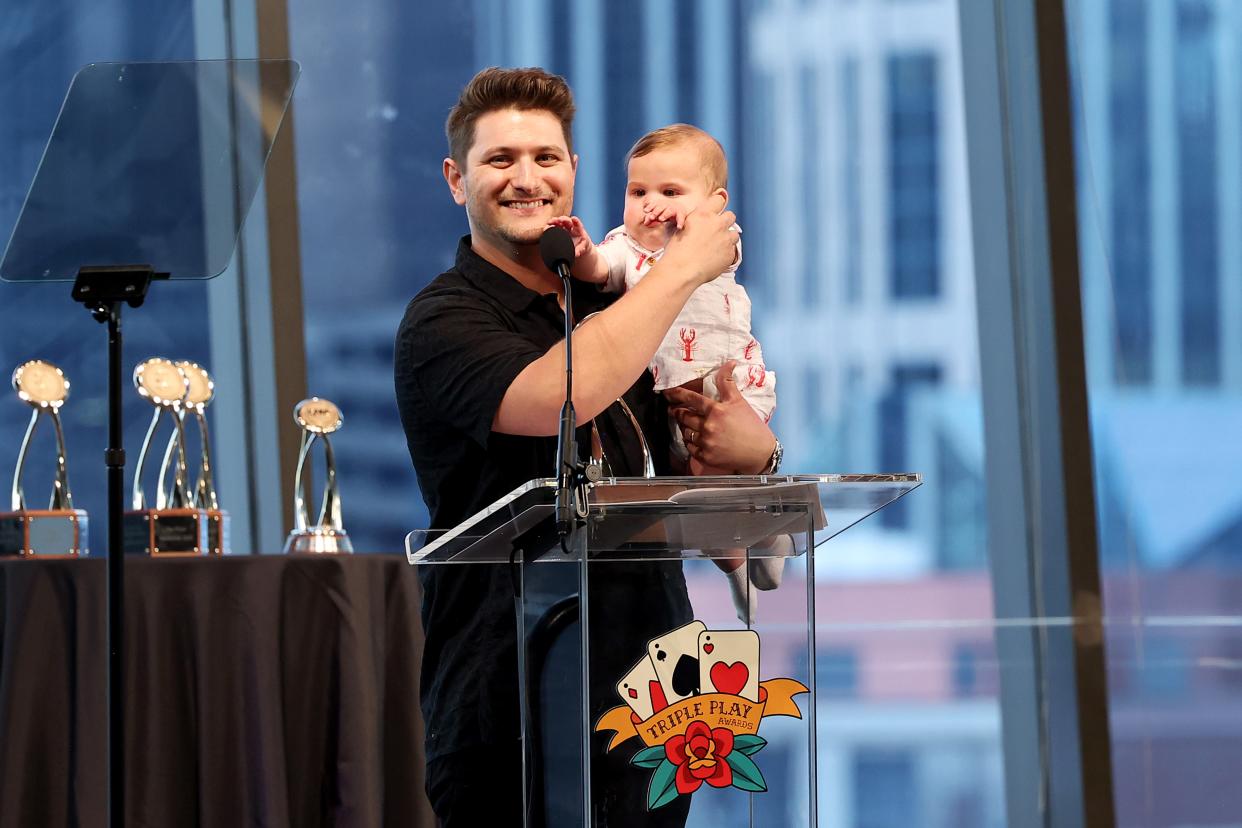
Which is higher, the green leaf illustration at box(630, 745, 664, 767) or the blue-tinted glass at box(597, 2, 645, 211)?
the blue-tinted glass at box(597, 2, 645, 211)

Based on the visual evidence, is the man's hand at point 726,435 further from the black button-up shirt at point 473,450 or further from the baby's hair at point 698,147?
the baby's hair at point 698,147

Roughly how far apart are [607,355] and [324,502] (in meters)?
2.11

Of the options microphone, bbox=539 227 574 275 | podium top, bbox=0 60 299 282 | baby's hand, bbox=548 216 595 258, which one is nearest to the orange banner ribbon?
microphone, bbox=539 227 574 275

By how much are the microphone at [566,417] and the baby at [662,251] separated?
39 centimetres

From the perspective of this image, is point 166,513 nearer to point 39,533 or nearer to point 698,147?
point 39,533

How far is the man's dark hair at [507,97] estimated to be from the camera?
1862 mm

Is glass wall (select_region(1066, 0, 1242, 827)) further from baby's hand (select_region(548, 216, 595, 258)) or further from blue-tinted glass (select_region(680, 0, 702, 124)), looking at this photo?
baby's hand (select_region(548, 216, 595, 258))

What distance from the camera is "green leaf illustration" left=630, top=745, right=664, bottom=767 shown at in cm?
135

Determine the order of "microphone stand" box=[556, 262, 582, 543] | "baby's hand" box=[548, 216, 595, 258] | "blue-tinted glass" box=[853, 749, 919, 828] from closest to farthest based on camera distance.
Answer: "microphone stand" box=[556, 262, 582, 543] < "baby's hand" box=[548, 216, 595, 258] < "blue-tinted glass" box=[853, 749, 919, 828]

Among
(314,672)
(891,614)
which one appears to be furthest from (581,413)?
(891,614)

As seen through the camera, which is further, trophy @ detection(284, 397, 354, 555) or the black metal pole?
trophy @ detection(284, 397, 354, 555)

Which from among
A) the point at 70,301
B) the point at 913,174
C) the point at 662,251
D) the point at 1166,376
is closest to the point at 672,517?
the point at 662,251

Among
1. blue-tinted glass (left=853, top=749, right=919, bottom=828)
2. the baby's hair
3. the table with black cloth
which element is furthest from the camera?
blue-tinted glass (left=853, top=749, right=919, bottom=828)

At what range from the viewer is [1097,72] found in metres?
3.95
